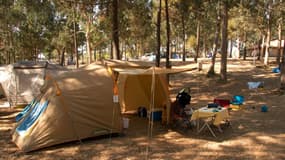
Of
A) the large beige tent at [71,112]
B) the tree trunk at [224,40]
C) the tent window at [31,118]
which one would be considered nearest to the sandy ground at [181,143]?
the large beige tent at [71,112]

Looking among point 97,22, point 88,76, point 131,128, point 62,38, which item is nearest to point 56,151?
point 88,76

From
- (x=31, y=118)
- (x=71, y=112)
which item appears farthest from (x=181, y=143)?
(x=31, y=118)

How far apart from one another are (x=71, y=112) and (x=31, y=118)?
978 mm

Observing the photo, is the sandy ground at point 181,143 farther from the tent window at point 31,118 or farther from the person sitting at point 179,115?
the tent window at point 31,118

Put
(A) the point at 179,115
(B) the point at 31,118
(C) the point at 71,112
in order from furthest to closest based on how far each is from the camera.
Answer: (A) the point at 179,115 < (B) the point at 31,118 < (C) the point at 71,112

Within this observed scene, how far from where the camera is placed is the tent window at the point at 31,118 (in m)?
6.31

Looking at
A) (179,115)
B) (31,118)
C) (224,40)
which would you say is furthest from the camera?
(224,40)

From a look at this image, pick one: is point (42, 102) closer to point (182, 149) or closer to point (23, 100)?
point (182, 149)

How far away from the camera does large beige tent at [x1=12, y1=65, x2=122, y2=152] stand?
611cm

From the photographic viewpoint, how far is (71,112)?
6.38 meters

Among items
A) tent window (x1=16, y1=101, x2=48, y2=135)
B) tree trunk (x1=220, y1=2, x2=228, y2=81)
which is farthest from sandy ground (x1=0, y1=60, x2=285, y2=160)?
tree trunk (x1=220, y1=2, x2=228, y2=81)

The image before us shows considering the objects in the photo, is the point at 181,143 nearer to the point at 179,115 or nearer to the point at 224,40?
the point at 179,115

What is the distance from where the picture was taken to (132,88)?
952 centimetres

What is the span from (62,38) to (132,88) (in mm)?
20273
